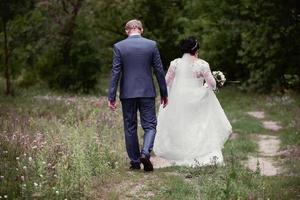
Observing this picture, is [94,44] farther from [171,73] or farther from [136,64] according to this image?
[136,64]

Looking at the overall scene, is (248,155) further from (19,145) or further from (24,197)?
(24,197)

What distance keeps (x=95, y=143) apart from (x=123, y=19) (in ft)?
112

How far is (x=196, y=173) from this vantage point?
31.6ft

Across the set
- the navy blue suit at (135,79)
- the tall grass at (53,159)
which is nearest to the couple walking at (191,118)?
the navy blue suit at (135,79)

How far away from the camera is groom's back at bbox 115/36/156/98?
9.50 metres

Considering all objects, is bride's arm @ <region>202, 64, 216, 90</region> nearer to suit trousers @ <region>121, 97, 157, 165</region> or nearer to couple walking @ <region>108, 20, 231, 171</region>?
couple walking @ <region>108, 20, 231, 171</region>

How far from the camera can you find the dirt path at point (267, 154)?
10.7 metres

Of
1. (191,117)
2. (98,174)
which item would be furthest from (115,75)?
(191,117)

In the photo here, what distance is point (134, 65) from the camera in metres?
9.54

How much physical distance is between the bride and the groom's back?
1.46 metres

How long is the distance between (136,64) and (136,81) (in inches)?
10.7

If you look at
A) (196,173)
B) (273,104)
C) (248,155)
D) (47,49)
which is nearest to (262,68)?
(273,104)

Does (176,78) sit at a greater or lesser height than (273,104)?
greater

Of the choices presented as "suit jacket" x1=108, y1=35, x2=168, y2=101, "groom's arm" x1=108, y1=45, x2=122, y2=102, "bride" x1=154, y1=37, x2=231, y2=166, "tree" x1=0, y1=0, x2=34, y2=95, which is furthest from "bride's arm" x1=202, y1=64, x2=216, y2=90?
"tree" x1=0, y1=0, x2=34, y2=95
